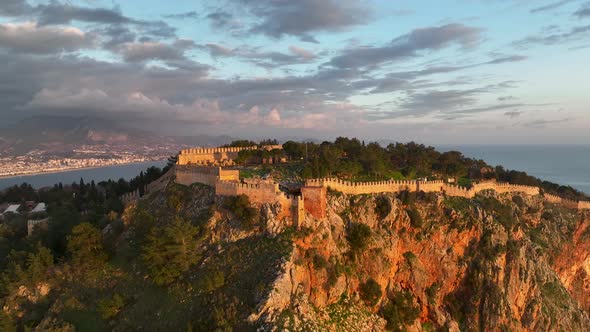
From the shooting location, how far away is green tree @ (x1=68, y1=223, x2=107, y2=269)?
34906mm

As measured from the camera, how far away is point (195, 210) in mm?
38062

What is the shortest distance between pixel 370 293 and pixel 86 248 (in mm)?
26771

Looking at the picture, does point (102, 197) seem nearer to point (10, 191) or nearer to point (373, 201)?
point (10, 191)

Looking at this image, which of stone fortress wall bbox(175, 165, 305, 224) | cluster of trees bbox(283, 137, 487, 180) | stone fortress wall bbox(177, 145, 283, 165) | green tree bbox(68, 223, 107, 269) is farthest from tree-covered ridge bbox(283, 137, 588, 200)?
green tree bbox(68, 223, 107, 269)

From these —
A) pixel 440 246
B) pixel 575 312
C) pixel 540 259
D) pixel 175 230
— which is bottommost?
pixel 575 312

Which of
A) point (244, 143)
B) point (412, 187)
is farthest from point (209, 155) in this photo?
point (412, 187)

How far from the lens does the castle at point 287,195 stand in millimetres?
34531

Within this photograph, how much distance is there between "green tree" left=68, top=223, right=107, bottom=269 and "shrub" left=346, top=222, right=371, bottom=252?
931 inches

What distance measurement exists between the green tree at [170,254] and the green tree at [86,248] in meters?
6.23

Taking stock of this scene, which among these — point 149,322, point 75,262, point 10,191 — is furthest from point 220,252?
point 10,191

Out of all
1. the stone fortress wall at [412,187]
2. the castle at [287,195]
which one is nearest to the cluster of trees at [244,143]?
the castle at [287,195]

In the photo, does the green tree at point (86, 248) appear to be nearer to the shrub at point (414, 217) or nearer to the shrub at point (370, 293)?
the shrub at point (370, 293)

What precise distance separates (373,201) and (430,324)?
44.4 feet

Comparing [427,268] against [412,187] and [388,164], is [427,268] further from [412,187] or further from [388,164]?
[388,164]
